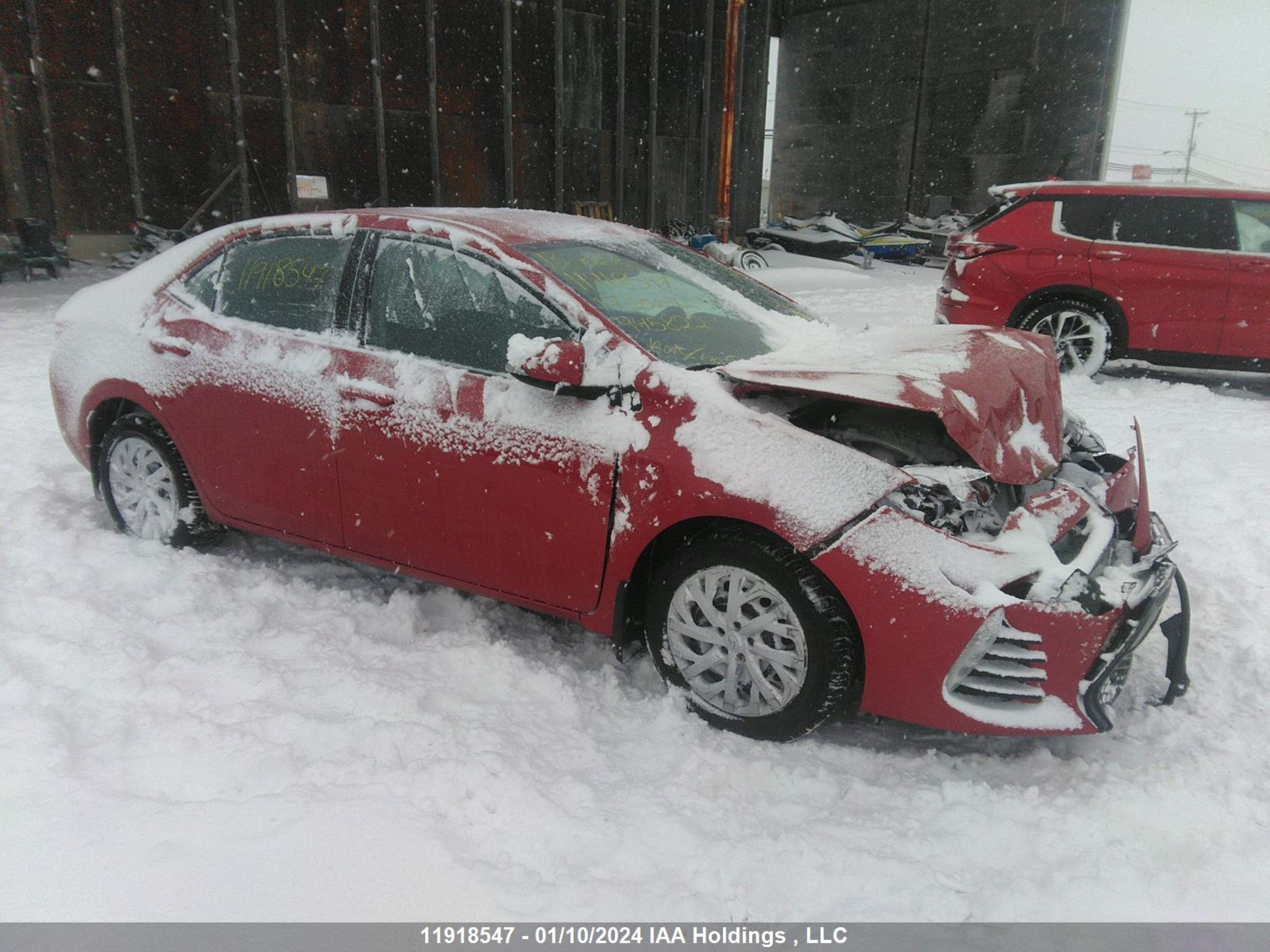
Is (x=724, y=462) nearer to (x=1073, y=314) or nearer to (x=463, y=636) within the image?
(x=463, y=636)

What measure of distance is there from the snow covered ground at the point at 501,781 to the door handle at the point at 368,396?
90 cm

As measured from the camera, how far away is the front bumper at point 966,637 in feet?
8.41

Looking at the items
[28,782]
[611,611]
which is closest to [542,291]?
[611,611]

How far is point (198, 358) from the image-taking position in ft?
12.7

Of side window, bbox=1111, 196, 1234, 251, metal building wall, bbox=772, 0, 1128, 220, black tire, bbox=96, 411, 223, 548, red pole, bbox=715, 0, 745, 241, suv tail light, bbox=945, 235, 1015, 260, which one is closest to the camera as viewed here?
black tire, bbox=96, 411, 223, 548

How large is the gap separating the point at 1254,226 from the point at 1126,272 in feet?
3.16

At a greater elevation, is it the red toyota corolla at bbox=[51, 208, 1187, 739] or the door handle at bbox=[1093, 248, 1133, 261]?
the door handle at bbox=[1093, 248, 1133, 261]

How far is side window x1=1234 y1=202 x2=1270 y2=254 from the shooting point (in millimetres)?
7016

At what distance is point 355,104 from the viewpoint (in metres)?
14.3

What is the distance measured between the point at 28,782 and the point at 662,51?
58.5ft

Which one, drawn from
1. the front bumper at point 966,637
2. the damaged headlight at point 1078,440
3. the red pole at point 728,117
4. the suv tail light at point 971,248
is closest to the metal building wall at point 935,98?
the red pole at point 728,117

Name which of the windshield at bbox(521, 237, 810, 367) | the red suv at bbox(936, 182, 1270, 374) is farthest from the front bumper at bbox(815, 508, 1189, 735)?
the red suv at bbox(936, 182, 1270, 374)
